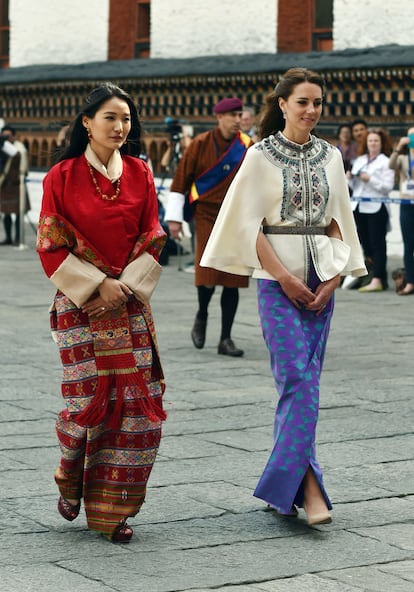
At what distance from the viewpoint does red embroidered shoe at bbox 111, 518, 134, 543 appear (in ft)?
16.9

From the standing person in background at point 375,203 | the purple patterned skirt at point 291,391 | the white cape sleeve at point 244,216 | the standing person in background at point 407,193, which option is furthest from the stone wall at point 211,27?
the purple patterned skirt at point 291,391

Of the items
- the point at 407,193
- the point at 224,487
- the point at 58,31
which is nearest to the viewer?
the point at 224,487

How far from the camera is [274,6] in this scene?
18.4 metres

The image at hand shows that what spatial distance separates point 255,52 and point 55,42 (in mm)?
4757

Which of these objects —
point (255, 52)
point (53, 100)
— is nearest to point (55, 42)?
point (53, 100)

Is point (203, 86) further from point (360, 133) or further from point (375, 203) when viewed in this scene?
point (375, 203)

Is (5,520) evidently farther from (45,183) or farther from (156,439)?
(45,183)

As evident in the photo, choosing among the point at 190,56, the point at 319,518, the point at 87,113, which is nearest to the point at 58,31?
the point at 190,56

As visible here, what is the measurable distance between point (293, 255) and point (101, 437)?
1016 millimetres

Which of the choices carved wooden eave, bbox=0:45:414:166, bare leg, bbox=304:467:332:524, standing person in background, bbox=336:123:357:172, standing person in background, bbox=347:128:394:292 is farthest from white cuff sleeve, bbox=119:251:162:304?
standing person in background, bbox=336:123:357:172

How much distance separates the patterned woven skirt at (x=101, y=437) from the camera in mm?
5215

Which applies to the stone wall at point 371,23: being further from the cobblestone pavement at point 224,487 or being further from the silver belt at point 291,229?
the silver belt at point 291,229

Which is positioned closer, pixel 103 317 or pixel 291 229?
pixel 103 317

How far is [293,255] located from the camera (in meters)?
5.56
